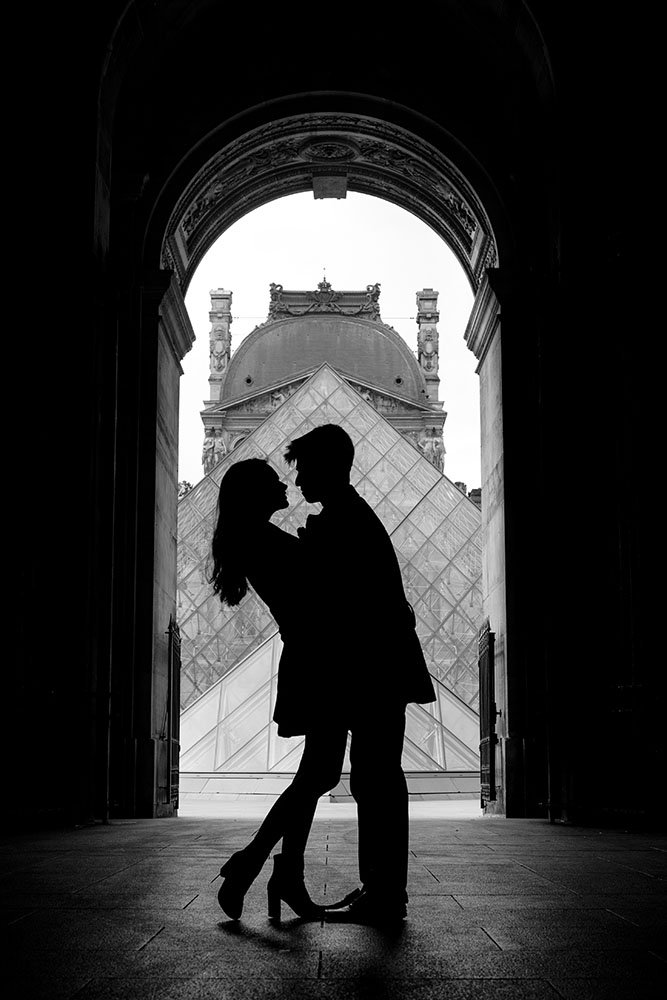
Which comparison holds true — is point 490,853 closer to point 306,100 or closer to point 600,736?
point 600,736

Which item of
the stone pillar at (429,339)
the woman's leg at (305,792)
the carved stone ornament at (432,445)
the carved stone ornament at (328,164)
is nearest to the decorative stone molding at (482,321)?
the carved stone ornament at (328,164)

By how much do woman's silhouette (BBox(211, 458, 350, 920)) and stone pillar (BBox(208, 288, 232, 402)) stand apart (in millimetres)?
52894

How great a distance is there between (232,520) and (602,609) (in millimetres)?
5692

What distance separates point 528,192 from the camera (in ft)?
33.8

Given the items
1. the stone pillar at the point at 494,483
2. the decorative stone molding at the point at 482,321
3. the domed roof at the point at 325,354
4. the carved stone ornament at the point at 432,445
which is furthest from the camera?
the domed roof at the point at 325,354

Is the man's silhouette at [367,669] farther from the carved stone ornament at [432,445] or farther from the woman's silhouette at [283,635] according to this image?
the carved stone ornament at [432,445]

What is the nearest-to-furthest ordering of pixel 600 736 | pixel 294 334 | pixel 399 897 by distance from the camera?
pixel 399 897, pixel 600 736, pixel 294 334

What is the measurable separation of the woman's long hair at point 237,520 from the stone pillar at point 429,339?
174ft

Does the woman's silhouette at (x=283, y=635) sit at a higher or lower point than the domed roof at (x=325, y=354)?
lower

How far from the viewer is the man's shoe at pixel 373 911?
10.3 feet

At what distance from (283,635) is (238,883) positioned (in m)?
0.59

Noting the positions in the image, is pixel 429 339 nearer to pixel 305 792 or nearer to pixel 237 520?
pixel 237 520

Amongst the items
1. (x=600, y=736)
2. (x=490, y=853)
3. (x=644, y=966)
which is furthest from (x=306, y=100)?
(x=644, y=966)

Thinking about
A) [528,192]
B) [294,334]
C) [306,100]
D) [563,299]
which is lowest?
[563,299]
